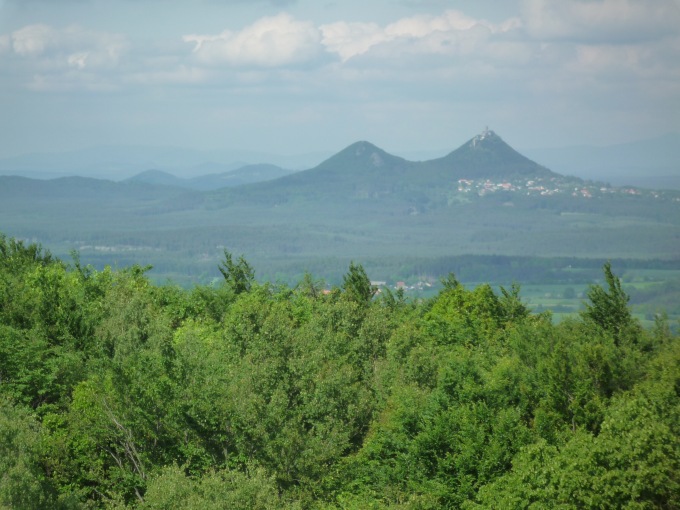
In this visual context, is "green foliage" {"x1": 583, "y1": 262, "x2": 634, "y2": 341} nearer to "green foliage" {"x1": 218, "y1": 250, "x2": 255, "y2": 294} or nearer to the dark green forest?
the dark green forest

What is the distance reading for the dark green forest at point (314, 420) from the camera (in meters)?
25.5

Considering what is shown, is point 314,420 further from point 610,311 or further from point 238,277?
point 238,277

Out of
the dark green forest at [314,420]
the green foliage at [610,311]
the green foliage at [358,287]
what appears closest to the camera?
the dark green forest at [314,420]

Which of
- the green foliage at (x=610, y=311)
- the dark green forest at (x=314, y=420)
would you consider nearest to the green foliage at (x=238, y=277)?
the dark green forest at (x=314, y=420)

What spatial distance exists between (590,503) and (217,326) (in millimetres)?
29959

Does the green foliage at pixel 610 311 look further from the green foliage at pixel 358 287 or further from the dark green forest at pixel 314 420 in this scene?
the green foliage at pixel 358 287

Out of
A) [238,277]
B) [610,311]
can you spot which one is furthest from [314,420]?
[238,277]

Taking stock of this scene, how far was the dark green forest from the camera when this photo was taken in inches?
1003

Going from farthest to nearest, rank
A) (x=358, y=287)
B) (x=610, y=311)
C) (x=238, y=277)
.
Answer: (x=238, y=277)
(x=358, y=287)
(x=610, y=311)

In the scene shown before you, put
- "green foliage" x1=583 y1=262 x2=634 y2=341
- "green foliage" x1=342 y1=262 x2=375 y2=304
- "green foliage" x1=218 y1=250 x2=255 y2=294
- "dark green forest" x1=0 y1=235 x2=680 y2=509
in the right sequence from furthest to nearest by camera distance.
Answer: "green foliage" x1=218 y1=250 x2=255 y2=294
"green foliage" x1=342 y1=262 x2=375 y2=304
"green foliage" x1=583 y1=262 x2=634 y2=341
"dark green forest" x1=0 y1=235 x2=680 y2=509

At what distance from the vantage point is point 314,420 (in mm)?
31891

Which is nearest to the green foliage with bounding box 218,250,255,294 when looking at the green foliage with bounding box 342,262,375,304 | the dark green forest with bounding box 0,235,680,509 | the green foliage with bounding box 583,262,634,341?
the green foliage with bounding box 342,262,375,304

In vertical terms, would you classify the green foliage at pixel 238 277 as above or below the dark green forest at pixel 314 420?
Answer: above

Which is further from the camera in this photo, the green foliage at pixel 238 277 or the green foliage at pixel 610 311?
the green foliage at pixel 238 277
